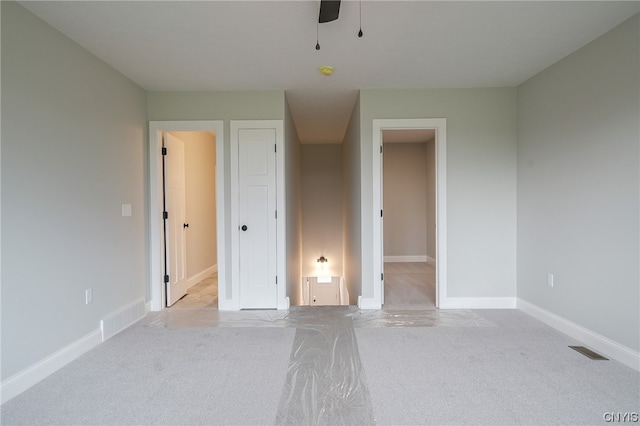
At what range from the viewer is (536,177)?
3127 mm

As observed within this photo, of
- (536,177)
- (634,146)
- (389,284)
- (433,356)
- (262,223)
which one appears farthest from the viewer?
(389,284)

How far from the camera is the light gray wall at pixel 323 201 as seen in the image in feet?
21.3

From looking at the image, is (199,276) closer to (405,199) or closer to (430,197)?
(405,199)

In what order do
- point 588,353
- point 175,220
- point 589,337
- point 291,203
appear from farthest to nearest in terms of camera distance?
point 291,203 → point 175,220 → point 589,337 → point 588,353

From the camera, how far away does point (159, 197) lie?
3494 millimetres

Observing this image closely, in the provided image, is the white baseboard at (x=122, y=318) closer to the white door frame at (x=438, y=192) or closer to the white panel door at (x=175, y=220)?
Answer: the white panel door at (x=175, y=220)

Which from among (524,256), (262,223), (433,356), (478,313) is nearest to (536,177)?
(524,256)

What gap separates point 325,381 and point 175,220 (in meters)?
2.82

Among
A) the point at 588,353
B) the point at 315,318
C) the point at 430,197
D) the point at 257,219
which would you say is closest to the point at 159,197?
the point at 257,219

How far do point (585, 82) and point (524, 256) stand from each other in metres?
1.77

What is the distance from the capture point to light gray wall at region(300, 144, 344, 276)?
648 centimetres

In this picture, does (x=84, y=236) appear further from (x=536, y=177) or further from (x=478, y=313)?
(x=536, y=177)

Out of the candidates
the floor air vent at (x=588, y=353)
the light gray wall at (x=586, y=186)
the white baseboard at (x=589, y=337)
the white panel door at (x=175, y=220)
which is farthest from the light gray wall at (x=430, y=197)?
the white panel door at (x=175, y=220)

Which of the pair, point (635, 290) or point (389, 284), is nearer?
point (635, 290)
